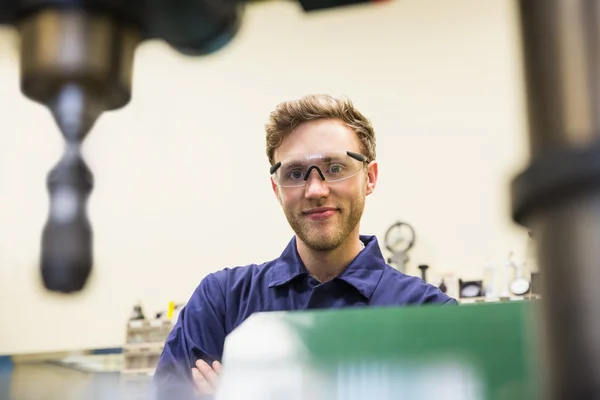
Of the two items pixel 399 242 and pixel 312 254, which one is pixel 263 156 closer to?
pixel 399 242

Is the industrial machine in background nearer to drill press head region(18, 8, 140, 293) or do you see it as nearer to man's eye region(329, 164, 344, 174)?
drill press head region(18, 8, 140, 293)

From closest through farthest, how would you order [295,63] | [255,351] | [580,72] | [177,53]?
[580,72], [177,53], [255,351], [295,63]

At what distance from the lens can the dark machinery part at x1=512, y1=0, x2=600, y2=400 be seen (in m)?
0.21

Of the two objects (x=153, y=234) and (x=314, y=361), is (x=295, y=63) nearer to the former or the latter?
(x=153, y=234)

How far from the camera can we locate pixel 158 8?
0.30 m

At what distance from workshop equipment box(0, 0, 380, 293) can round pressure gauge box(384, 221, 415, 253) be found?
297cm

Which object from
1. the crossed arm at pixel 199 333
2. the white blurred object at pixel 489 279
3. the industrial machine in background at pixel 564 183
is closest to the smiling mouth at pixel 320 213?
the crossed arm at pixel 199 333

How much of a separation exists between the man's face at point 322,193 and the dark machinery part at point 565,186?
118cm

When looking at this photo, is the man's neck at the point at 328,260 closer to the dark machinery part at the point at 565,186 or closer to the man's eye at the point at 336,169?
the man's eye at the point at 336,169

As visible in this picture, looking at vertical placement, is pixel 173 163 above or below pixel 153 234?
above

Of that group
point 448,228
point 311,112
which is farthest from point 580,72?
point 448,228

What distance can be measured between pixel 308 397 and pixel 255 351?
0.09 m

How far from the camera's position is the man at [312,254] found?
4.66 ft

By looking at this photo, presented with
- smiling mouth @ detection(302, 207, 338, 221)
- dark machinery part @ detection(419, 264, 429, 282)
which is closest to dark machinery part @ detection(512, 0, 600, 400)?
smiling mouth @ detection(302, 207, 338, 221)
